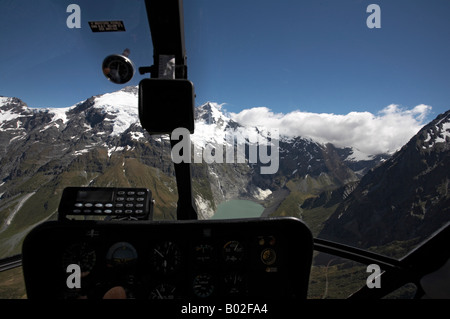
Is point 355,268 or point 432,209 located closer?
point 355,268

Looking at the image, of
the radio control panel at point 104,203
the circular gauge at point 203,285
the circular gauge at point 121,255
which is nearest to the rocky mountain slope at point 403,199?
the circular gauge at point 203,285

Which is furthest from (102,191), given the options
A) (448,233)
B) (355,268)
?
(355,268)

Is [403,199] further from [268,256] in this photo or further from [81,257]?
[81,257]

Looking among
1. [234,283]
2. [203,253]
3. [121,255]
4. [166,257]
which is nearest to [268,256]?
[234,283]

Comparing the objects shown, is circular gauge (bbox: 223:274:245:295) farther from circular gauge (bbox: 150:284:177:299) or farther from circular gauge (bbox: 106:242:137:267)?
circular gauge (bbox: 106:242:137:267)
